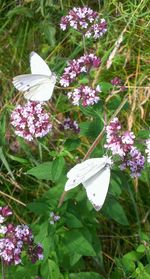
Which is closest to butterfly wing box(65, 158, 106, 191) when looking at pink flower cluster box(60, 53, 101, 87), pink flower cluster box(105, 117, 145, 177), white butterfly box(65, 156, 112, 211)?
white butterfly box(65, 156, 112, 211)

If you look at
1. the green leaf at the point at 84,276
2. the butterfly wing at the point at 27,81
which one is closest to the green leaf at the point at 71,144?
the butterfly wing at the point at 27,81

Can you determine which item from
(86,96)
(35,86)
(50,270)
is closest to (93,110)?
(86,96)

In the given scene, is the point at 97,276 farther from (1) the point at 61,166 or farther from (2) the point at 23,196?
(2) the point at 23,196

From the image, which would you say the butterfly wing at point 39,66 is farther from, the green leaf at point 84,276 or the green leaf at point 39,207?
the green leaf at point 84,276

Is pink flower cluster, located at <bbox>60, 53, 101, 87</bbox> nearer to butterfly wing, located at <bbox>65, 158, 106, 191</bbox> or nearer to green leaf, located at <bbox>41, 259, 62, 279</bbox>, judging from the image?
butterfly wing, located at <bbox>65, 158, 106, 191</bbox>

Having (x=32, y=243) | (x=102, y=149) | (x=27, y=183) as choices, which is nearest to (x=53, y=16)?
(x=27, y=183)

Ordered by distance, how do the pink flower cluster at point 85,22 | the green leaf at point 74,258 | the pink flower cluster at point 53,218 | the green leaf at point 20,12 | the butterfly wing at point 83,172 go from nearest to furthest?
the butterfly wing at point 83,172 < the pink flower cluster at point 53,218 < the green leaf at point 74,258 < the pink flower cluster at point 85,22 < the green leaf at point 20,12
